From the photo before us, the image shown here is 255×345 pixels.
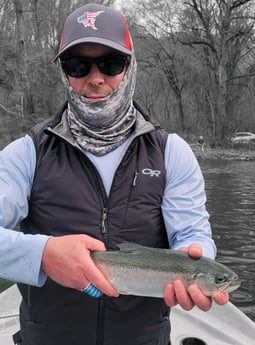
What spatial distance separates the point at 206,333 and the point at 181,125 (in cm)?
3548

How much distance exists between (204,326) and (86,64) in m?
2.48

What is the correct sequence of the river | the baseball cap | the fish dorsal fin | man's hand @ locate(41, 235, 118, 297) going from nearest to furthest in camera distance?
man's hand @ locate(41, 235, 118, 297) → the fish dorsal fin → the baseball cap → the river

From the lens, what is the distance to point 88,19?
1.87 m

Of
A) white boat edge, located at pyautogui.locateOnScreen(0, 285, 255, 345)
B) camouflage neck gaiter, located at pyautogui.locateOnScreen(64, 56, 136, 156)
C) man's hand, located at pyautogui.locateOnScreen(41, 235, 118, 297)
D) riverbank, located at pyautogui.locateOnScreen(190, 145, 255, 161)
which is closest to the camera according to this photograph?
man's hand, located at pyautogui.locateOnScreen(41, 235, 118, 297)

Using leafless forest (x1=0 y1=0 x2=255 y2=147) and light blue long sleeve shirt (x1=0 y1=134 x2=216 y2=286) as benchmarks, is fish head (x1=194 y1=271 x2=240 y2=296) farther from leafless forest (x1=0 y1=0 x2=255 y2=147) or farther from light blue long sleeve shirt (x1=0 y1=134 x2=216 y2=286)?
leafless forest (x1=0 y1=0 x2=255 y2=147)

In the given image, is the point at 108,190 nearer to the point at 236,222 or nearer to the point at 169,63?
the point at 236,222

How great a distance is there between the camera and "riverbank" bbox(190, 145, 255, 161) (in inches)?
998

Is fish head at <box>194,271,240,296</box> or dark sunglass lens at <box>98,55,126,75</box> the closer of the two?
fish head at <box>194,271,240,296</box>

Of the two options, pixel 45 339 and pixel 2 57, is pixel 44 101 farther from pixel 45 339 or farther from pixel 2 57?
pixel 45 339

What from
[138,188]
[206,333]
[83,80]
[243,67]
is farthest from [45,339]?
[243,67]

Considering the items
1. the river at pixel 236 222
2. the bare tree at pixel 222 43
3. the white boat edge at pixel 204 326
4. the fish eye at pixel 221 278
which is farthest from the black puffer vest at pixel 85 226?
the bare tree at pixel 222 43

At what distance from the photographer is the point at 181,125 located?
126ft

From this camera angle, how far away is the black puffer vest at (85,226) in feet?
5.98

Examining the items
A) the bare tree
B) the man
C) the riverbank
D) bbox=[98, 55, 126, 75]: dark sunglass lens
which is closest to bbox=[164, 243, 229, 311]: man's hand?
the man
